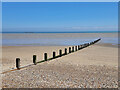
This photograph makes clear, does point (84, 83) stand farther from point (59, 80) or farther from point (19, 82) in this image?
point (19, 82)

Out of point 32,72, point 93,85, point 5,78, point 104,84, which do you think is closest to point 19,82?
point 5,78

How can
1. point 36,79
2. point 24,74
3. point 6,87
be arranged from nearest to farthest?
1. point 6,87
2. point 36,79
3. point 24,74

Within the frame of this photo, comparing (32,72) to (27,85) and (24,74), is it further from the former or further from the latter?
(27,85)

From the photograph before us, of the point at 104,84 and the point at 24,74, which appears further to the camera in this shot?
the point at 24,74

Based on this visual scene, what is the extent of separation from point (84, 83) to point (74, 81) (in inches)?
22.2

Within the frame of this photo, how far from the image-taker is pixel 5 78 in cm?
847

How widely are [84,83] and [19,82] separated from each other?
3254mm

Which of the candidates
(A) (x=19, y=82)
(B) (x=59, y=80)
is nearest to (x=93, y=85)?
(B) (x=59, y=80)

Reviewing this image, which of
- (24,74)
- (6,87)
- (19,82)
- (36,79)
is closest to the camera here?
(6,87)

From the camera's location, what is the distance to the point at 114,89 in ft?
23.8

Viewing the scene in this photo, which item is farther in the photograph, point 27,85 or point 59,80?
point 59,80

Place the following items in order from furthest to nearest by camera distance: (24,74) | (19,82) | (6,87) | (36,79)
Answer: (24,74)
(36,79)
(19,82)
(6,87)

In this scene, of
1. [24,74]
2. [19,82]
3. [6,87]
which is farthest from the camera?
[24,74]

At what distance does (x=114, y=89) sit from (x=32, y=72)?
16.2 ft
